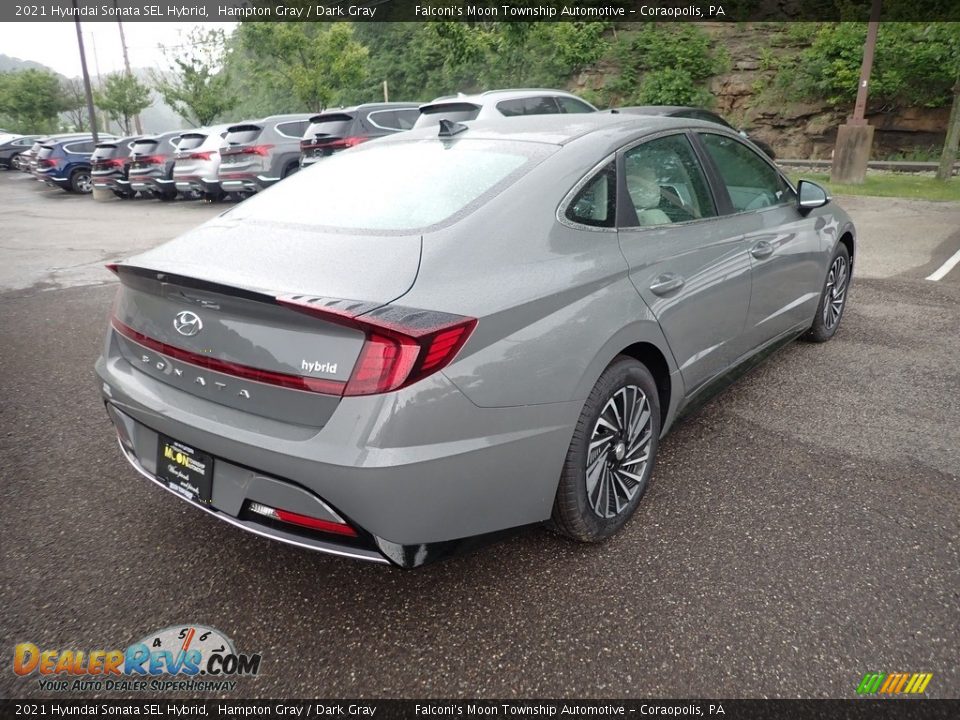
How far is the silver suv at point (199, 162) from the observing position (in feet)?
50.2

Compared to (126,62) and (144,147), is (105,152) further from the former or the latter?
(126,62)

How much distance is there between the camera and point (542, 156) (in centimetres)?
267

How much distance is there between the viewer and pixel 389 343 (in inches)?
74.8

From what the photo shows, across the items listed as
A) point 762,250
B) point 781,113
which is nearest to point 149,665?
point 762,250

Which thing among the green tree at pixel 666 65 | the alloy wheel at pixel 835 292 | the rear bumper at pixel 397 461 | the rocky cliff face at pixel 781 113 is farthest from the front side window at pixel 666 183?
the green tree at pixel 666 65

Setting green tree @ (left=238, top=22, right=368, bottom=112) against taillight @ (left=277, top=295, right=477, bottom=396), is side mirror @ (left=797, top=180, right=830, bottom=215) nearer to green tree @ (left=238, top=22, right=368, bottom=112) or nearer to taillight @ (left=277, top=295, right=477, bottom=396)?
taillight @ (left=277, top=295, right=477, bottom=396)

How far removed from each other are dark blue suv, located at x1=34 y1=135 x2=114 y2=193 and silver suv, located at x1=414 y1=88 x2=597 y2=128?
47.8 ft

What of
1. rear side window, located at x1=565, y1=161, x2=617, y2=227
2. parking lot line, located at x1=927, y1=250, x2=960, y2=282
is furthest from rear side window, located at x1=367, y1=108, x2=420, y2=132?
rear side window, located at x1=565, y1=161, x2=617, y2=227

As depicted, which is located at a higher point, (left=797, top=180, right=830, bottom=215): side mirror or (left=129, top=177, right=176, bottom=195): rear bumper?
(left=797, top=180, right=830, bottom=215): side mirror

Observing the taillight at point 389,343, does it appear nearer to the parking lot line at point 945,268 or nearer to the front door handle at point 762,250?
the front door handle at point 762,250

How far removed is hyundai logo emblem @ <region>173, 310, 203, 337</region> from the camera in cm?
219

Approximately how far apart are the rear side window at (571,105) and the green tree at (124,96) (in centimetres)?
3284

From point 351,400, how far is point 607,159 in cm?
150

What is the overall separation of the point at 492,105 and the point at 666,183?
25.9ft
